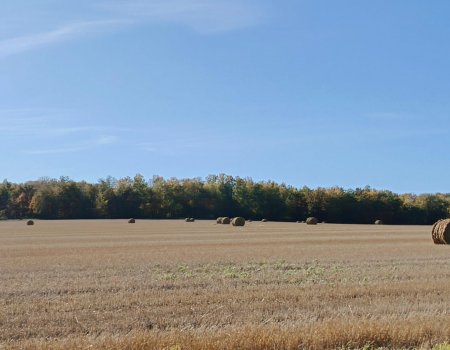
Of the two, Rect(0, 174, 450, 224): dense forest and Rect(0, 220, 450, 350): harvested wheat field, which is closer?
Rect(0, 220, 450, 350): harvested wheat field

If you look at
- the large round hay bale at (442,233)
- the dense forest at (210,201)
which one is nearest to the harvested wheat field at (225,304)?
the large round hay bale at (442,233)

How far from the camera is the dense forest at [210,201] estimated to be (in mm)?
93750

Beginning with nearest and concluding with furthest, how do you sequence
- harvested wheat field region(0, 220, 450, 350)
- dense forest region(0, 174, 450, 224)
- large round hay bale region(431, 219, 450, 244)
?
harvested wheat field region(0, 220, 450, 350) < large round hay bale region(431, 219, 450, 244) < dense forest region(0, 174, 450, 224)

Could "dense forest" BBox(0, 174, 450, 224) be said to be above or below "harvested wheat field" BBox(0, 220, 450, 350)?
above

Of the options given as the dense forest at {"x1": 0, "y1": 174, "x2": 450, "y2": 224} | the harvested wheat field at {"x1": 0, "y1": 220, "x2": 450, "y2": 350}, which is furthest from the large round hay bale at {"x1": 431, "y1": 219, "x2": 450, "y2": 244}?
the dense forest at {"x1": 0, "y1": 174, "x2": 450, "y2": 224}

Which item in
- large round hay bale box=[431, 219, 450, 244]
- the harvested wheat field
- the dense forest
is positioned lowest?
the harvested wheat field

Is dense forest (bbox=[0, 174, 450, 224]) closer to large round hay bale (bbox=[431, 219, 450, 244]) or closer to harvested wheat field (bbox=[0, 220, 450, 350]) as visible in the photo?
large round hay bale (bbox=[431, 219, 450, 244])

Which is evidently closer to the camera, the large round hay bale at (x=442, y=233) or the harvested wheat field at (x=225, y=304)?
the harvested wheat field at (x=225, y=304)

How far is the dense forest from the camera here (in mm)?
93750

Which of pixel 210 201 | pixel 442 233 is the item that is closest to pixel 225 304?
pixel 442 233

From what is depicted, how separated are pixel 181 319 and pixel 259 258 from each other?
38.7 feet

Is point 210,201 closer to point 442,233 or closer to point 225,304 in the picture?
point 442,233

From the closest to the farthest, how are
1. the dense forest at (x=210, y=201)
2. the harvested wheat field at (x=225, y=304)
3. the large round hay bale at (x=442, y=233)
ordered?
the harvested wheat field at (x=225, y=304) → the large round hay bale at (x=442, y=233) → the dense forest at (x=210, y=201)

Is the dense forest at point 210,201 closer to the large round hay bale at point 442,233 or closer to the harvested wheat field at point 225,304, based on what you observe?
the large round hay bale at point 442,233
